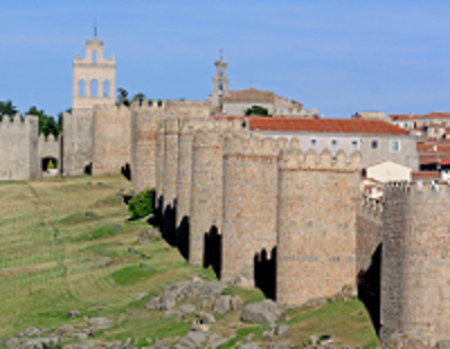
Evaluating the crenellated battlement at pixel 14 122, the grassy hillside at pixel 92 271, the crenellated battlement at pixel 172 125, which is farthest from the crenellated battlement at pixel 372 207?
the crenellated battlement at pixel 14 122

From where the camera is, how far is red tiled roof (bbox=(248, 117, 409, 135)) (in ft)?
287

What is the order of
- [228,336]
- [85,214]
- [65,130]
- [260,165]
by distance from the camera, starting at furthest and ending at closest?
[65,130] < [85,214] < [260,165] < [228,336]

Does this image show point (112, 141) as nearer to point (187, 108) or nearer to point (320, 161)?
point (187, 108)

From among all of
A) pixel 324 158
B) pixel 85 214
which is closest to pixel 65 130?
pixel 85 214

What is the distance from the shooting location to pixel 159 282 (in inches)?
2083

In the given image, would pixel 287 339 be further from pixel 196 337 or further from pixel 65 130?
pixel 65 130

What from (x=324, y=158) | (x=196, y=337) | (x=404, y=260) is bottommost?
(x=196, y=337)

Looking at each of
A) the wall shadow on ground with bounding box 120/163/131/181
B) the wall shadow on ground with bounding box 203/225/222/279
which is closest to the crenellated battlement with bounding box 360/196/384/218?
the wall shadow on ground with bounding box 203/225/222/279

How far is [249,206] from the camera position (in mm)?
48719

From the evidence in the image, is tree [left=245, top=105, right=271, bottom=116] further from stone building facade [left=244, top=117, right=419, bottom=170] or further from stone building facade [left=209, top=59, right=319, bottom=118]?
stone building facade [left=244, top=117, right=419, bottom=170]

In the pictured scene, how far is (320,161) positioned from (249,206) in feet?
20.7

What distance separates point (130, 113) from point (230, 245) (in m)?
44.6

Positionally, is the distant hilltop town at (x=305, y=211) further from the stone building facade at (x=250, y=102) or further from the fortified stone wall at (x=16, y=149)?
the stone building facade at (x=250, y=102)

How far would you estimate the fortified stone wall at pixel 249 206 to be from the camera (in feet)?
159
